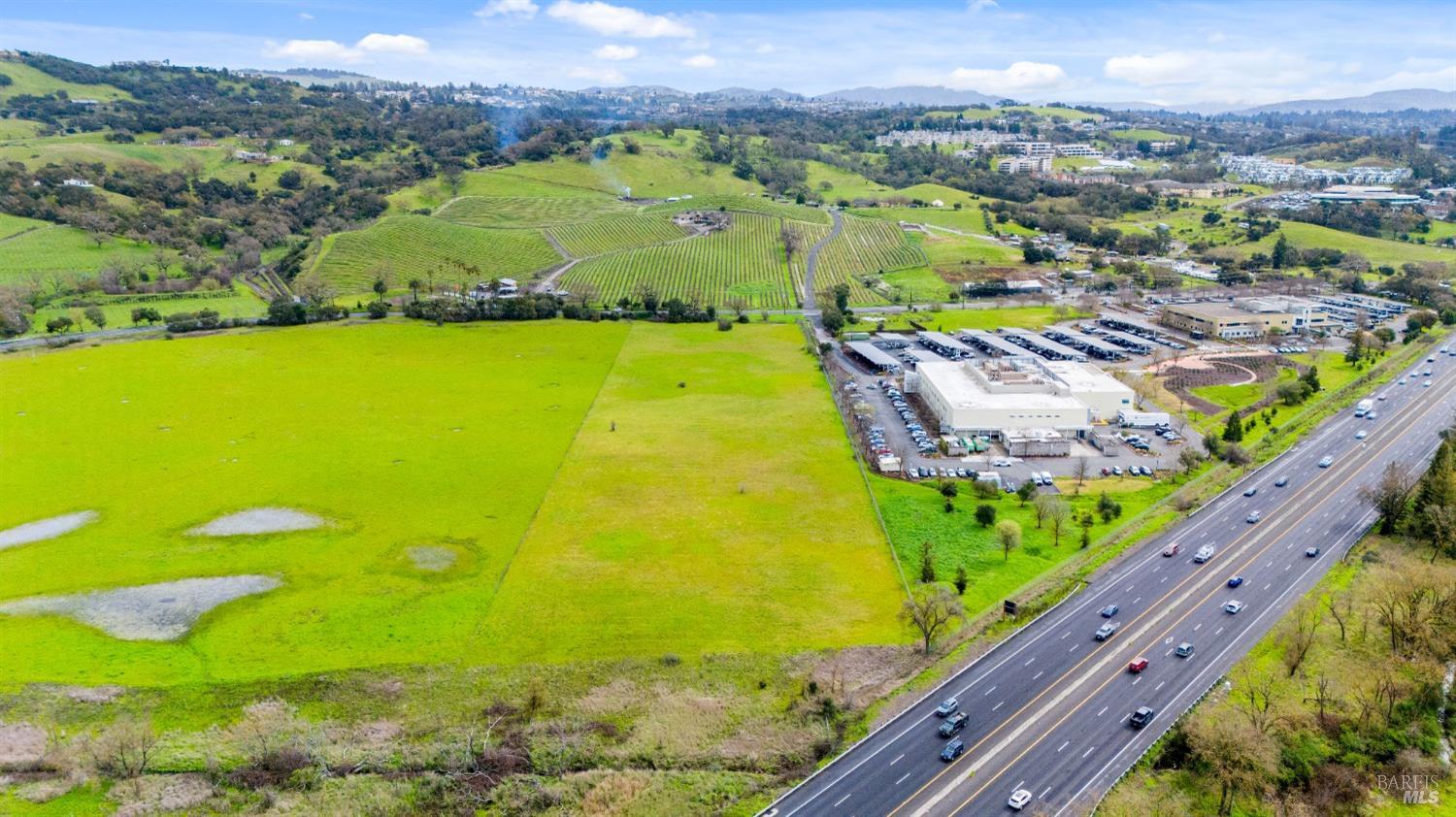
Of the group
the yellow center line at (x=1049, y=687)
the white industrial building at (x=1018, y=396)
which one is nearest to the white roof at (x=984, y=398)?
the white industrial building at (x=1018, y=396)

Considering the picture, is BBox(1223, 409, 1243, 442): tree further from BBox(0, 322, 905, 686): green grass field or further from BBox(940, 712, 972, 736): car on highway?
BBox(940, 712, 972, 736): car on highway

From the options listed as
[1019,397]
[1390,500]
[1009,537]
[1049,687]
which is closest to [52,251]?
[1019,397]

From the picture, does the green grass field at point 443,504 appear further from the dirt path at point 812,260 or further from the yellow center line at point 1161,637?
the dirt path at point 812,260

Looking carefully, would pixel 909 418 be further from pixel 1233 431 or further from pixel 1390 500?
pixel 1390 500

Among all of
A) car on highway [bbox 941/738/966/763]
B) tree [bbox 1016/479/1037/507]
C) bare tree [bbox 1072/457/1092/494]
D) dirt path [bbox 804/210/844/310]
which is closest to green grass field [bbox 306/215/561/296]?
dirt path [bbox 804/210/844/310]

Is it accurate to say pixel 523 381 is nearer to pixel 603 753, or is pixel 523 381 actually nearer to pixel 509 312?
pixel 509 312

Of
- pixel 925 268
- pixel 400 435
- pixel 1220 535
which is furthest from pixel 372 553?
pixel 925 268
